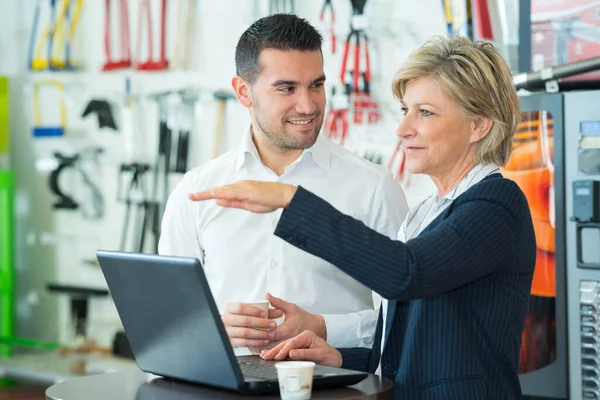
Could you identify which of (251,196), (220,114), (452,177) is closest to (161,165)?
(220,114)

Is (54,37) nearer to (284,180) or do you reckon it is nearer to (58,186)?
(58,186)

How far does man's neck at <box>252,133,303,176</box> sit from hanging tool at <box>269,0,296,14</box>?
2145 millimetres

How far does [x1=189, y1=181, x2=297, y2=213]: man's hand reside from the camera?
1.57m

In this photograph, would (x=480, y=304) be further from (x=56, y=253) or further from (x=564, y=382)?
(x=56, y=253)

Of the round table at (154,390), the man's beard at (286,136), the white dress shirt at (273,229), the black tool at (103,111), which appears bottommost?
the round table at (154,390)

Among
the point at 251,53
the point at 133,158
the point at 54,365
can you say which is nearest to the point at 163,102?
the point at 133,158

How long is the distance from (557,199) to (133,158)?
2899mm

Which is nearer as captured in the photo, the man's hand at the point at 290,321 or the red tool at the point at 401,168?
the man's hand at the point at 290,321

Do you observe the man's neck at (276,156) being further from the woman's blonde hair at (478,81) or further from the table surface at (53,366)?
the table surface at (53,366)

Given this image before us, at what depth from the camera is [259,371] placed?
5.61 feet

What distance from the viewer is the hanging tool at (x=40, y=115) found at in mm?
5520

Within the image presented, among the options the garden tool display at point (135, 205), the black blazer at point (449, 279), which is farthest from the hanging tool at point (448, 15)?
the black blazer at point (449, 279)

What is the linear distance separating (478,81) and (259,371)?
722 mm

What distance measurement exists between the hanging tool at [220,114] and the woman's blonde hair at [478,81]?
9.84 ft
